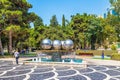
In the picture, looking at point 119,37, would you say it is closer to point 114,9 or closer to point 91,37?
point 91,37

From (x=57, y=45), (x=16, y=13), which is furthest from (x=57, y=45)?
(x=16, y=13)

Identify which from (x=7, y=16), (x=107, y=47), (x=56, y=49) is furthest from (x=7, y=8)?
(x=107, y=47)

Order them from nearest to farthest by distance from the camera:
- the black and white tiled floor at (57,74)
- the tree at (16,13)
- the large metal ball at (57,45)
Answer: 1. the black and white tiled floor at (57,74)
2. the large metal ball at (57,45)
3. the tree at (16,13)


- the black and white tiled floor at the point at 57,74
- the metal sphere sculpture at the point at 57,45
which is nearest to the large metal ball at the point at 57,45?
the metal sphere sculpture at the point at 57,45

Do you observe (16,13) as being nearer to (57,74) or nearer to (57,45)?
(57,45)

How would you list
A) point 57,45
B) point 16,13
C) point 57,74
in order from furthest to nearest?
point 16,13, point 57,45, point 57,74

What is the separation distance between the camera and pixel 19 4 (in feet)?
160

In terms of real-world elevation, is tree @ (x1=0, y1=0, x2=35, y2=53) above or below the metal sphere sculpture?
above

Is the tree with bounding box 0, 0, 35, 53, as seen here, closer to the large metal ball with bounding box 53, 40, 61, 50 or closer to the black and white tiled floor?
the large metal ball with bounding box 53, 40, 61, 50

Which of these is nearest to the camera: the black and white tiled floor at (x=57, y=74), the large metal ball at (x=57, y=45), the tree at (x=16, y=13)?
the black and white tiled floor at (x=57, y=74)

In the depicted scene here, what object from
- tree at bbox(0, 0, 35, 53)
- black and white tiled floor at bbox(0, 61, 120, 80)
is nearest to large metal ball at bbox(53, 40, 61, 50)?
black and white tiled floor at bbox(0, 61, 120, 80)

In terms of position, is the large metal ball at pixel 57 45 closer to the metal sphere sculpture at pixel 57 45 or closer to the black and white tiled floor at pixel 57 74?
the metal sphere sculpture at pixel 57 45

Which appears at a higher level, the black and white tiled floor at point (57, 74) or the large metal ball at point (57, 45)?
the large metal ball at point (57, 45)

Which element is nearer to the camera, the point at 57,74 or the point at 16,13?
the point at 57,74
